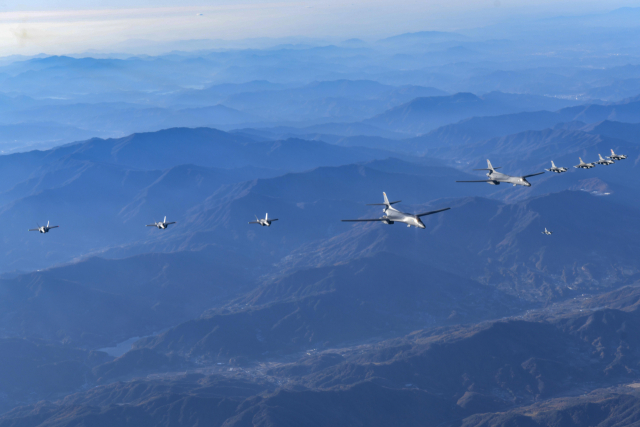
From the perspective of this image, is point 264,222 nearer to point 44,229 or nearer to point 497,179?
point 497,179

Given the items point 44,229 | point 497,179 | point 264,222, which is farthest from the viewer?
point 44,229

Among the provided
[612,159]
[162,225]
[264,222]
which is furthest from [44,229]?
[612,159]

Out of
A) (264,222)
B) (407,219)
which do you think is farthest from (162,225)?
(407,219)

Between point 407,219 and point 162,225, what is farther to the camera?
point 162,225

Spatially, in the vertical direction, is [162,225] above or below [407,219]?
below

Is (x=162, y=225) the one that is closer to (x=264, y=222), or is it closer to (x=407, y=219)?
(x=264, y=222)

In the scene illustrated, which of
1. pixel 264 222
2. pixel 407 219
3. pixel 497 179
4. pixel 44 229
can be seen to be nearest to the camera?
pixel 407 219

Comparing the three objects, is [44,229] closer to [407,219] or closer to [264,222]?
[264,222]

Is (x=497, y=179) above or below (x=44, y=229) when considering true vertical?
above

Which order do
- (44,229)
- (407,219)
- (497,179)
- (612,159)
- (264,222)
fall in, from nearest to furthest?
1. (407,219)
2. (497,179)
3. (264,222)
4. (612,159)
5. (44,229)
